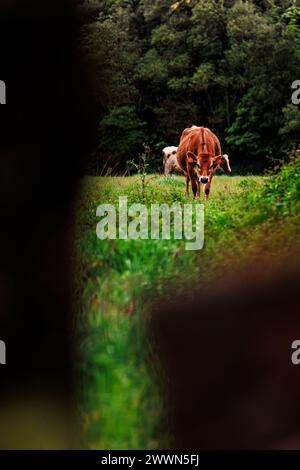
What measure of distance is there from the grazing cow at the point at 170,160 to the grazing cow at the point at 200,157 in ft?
0.04

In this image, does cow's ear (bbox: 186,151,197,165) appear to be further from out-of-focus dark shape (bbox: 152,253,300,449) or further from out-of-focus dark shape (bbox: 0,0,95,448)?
out-of-focus dark shape (bbox: 0,0,95,448)

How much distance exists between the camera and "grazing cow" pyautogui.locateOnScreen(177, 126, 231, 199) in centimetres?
196

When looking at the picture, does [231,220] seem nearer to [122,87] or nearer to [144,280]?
[144,280]

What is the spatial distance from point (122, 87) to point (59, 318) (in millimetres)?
815

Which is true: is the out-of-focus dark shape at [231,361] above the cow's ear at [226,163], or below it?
below

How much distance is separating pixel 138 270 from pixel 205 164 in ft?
1.52

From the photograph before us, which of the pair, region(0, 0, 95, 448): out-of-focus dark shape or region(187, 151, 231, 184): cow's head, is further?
region(187, 151, 231, 184): cow's head

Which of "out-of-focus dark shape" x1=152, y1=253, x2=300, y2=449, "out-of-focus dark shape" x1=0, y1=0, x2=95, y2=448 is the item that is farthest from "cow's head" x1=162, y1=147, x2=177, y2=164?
"out-of-focus dark shape" x1=0, y1=0, x2=95, y2=448

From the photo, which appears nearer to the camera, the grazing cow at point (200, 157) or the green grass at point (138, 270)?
the green grass at point (138, 270)

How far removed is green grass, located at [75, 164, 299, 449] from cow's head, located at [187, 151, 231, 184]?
5cm

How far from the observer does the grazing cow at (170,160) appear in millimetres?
1984

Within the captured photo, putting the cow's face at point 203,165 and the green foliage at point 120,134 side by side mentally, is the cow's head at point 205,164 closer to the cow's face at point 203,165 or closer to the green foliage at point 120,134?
the cow's face at point 203,165

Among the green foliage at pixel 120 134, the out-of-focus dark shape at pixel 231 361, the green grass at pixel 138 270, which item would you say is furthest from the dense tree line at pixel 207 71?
the out-of-focus dark shape at pixel 231 361
